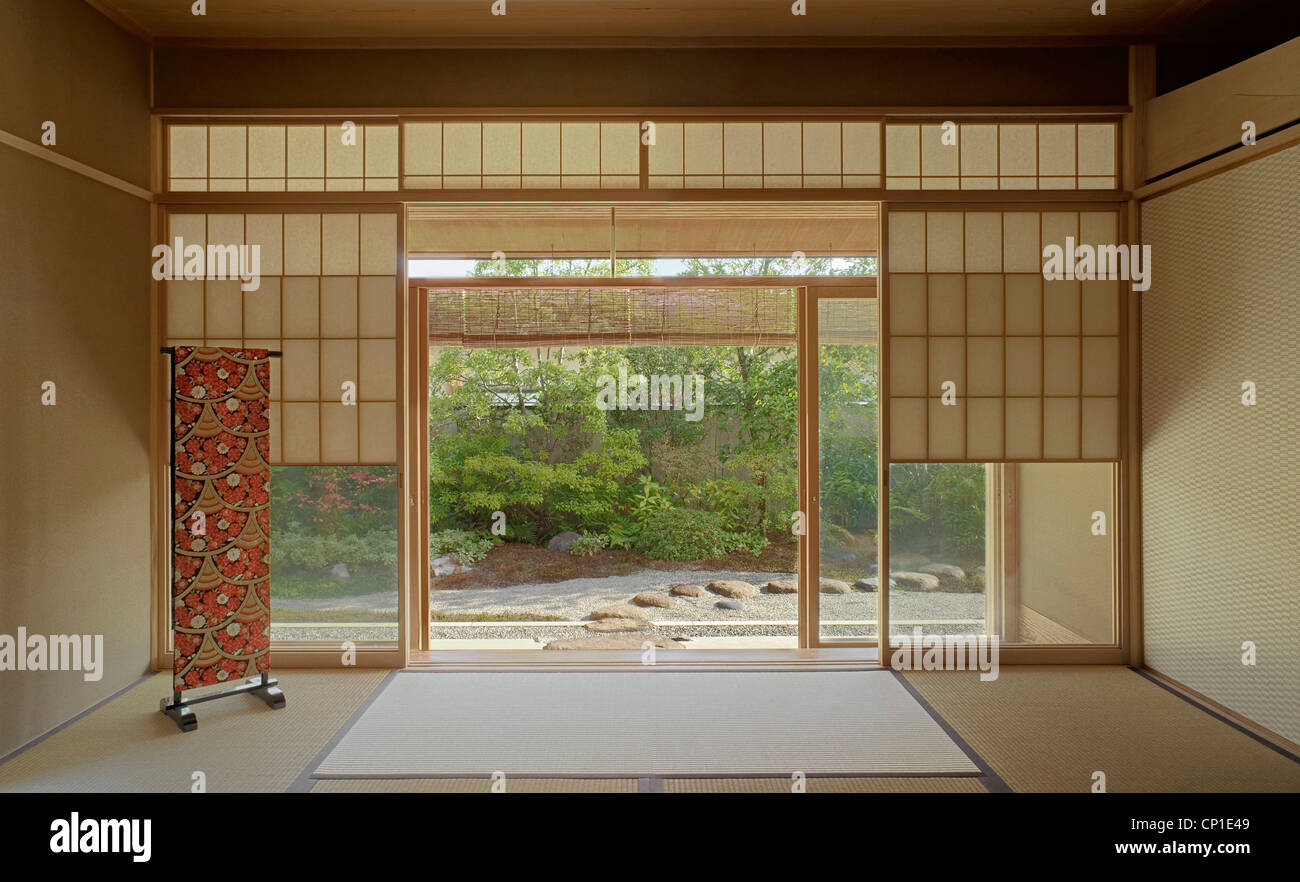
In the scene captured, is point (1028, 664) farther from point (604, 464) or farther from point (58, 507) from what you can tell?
point (58, 507)

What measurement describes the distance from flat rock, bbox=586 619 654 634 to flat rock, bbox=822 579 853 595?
161cm

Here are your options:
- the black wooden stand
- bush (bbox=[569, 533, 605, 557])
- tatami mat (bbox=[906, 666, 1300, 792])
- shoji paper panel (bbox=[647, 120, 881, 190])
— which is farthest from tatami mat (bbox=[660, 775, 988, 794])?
bush (bbox=[569, 533, 605, 557])

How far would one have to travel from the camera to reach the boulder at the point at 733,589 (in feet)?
19.7

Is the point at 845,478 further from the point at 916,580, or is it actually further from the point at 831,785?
the point at 831,785

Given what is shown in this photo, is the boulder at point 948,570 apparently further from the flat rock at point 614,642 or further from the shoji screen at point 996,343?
the flat rock at point 614,642

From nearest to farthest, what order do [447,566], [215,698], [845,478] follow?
[215,698] → [845,478] → [447,566]

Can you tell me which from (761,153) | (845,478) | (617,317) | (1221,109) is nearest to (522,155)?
(617,317)

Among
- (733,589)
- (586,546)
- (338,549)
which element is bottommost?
(733,589)

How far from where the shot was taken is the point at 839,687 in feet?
10.8

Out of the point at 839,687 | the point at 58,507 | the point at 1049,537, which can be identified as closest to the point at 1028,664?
the point at 1049,537

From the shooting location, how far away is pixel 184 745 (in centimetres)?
270

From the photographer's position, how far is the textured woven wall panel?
2777 millimetres

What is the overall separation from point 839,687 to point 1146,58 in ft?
10.8

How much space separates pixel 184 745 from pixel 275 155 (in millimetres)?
2671
